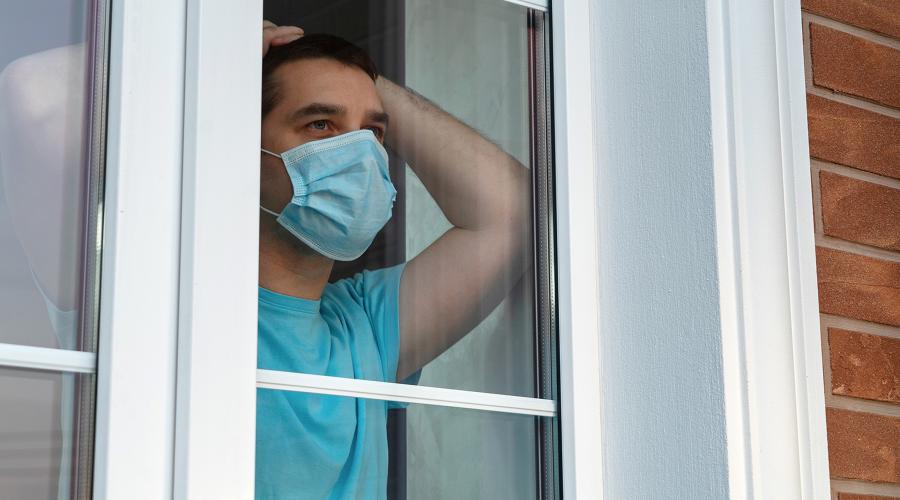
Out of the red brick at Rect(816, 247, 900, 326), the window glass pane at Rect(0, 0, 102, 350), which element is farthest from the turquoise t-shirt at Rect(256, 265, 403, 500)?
the red brick at Rect(816, 247, 900, 326)

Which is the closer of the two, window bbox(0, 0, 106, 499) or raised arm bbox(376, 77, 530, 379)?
window bbox(0, 0, 106, 499)

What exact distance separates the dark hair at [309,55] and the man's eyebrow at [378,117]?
47mm

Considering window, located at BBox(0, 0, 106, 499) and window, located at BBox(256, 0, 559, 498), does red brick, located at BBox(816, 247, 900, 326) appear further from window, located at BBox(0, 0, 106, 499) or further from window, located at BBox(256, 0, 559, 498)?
window, located at BBox(0, 0, 106, 499)

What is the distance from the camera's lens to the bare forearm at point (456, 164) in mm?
1616

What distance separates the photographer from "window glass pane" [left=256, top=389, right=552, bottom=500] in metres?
1.42

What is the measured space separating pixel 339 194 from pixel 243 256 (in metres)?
0.18

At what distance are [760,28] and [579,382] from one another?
56 centimetres

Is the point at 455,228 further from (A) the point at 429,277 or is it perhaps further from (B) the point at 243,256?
(B) the point at 243,256

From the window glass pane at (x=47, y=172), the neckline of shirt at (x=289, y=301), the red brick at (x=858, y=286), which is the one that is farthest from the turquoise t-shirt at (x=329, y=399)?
the red brick at (x=858, y=286)

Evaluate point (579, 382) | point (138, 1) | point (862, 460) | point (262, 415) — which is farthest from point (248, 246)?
point (862, 460)

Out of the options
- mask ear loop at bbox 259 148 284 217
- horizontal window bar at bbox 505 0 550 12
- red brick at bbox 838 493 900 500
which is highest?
horizontal window bar at bbox 505 0 550 12

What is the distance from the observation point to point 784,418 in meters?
1.57

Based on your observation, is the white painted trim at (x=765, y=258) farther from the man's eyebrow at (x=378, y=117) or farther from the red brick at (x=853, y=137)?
the man's eyebrow at (x=378, y=117)

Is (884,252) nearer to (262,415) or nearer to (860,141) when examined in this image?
(860,141)
